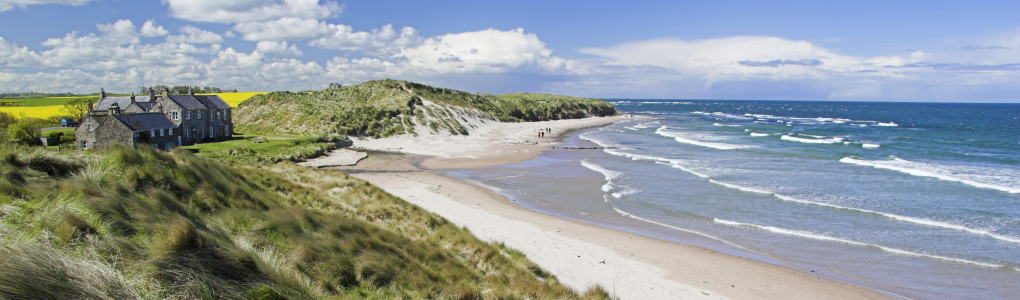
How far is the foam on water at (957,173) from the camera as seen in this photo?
27186 mm

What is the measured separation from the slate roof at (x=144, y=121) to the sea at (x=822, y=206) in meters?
19.2

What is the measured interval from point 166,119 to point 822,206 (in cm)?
3994

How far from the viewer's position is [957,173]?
31.5 meters

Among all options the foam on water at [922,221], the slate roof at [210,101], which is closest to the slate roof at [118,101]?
the slate roof at [210,101]

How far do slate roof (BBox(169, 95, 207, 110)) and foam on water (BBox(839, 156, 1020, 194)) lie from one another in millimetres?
49800

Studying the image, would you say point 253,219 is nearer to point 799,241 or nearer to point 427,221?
point 427,221

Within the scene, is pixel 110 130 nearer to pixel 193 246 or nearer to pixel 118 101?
pixel 118 101

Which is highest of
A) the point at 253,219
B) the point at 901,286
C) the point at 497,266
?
the point at 253,219

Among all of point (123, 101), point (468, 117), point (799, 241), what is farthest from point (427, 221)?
point (468, 117)

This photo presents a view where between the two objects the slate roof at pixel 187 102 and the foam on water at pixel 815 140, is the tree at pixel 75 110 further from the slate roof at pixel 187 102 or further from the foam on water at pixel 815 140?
the foam on water at pixel 815 140

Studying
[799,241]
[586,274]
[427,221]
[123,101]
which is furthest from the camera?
A: [123,101]

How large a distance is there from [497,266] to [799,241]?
11.6 metres

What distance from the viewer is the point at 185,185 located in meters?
10.4

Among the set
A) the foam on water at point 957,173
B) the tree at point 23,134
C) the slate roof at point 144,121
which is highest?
the slate roof at point 144,121
